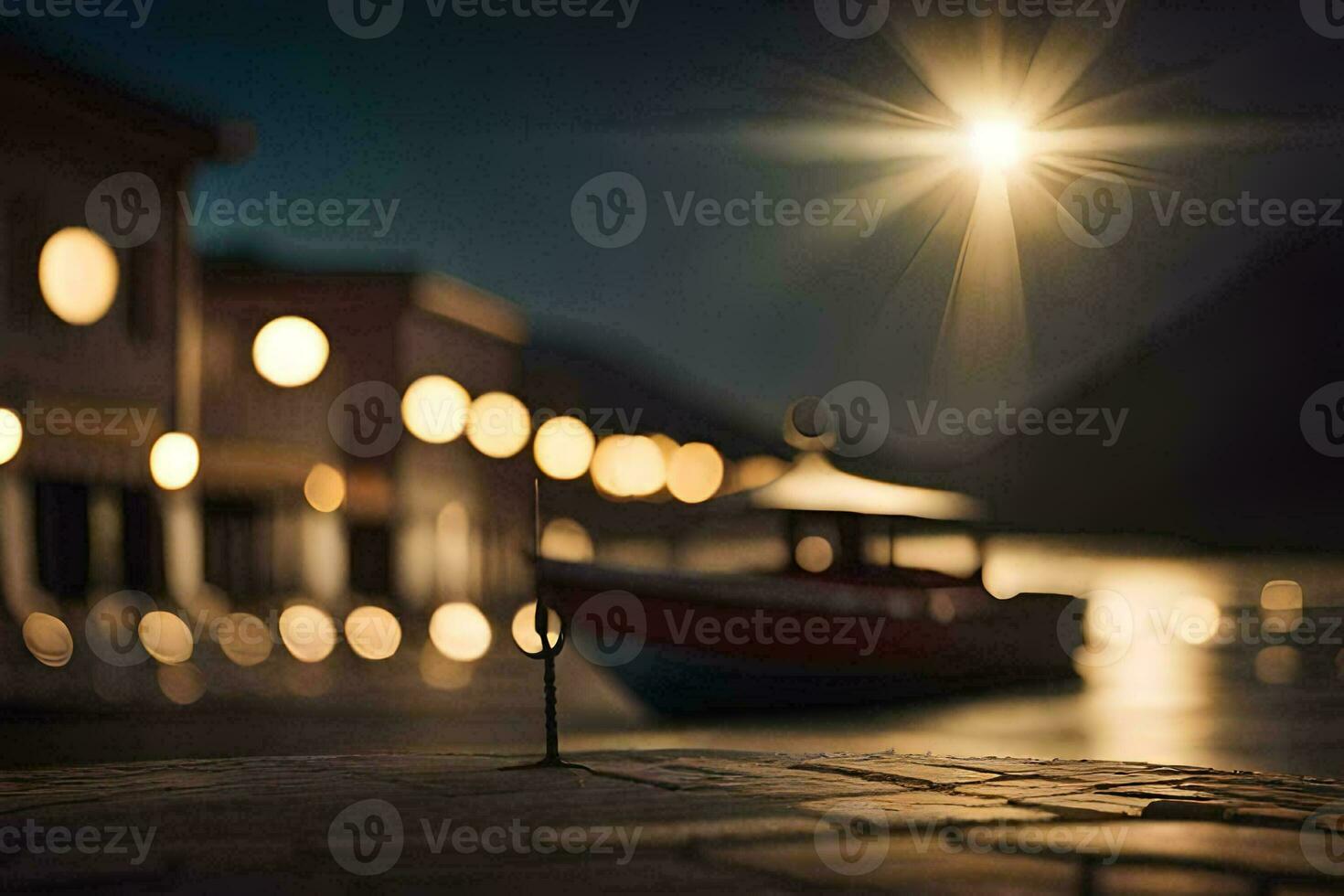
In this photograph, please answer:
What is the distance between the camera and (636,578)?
2134 centimetres

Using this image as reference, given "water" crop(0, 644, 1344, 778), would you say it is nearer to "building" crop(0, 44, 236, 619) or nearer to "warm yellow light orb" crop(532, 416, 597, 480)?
"building" crop(0, 44, 236, 619)

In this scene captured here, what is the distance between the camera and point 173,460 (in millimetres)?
23016

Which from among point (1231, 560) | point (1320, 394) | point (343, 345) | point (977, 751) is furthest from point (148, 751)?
point (1320, 394)

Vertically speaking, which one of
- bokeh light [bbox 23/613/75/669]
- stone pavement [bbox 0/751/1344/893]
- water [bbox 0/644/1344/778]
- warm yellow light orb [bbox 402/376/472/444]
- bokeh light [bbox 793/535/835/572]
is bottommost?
water [bbox 0/644/1344/778]

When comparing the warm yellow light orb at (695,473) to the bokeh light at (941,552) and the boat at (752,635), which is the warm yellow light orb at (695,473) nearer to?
the bokeh light at (941,552)

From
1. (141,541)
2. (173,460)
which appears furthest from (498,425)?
(141,541)

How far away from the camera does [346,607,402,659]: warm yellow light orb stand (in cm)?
3394

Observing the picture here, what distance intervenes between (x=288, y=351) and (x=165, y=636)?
919cm

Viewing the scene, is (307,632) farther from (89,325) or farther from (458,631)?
(89,325)

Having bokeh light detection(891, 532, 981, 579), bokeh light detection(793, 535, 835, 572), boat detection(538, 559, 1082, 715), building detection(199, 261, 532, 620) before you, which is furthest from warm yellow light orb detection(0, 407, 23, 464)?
bokeh light detection(891, 532, 981, 579)

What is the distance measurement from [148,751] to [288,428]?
19717 mm

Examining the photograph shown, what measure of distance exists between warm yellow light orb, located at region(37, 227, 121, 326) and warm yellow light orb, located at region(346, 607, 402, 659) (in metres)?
12.7

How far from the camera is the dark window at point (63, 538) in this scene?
20.7 meters

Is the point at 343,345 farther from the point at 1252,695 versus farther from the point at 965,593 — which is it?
the point at 1252,695
